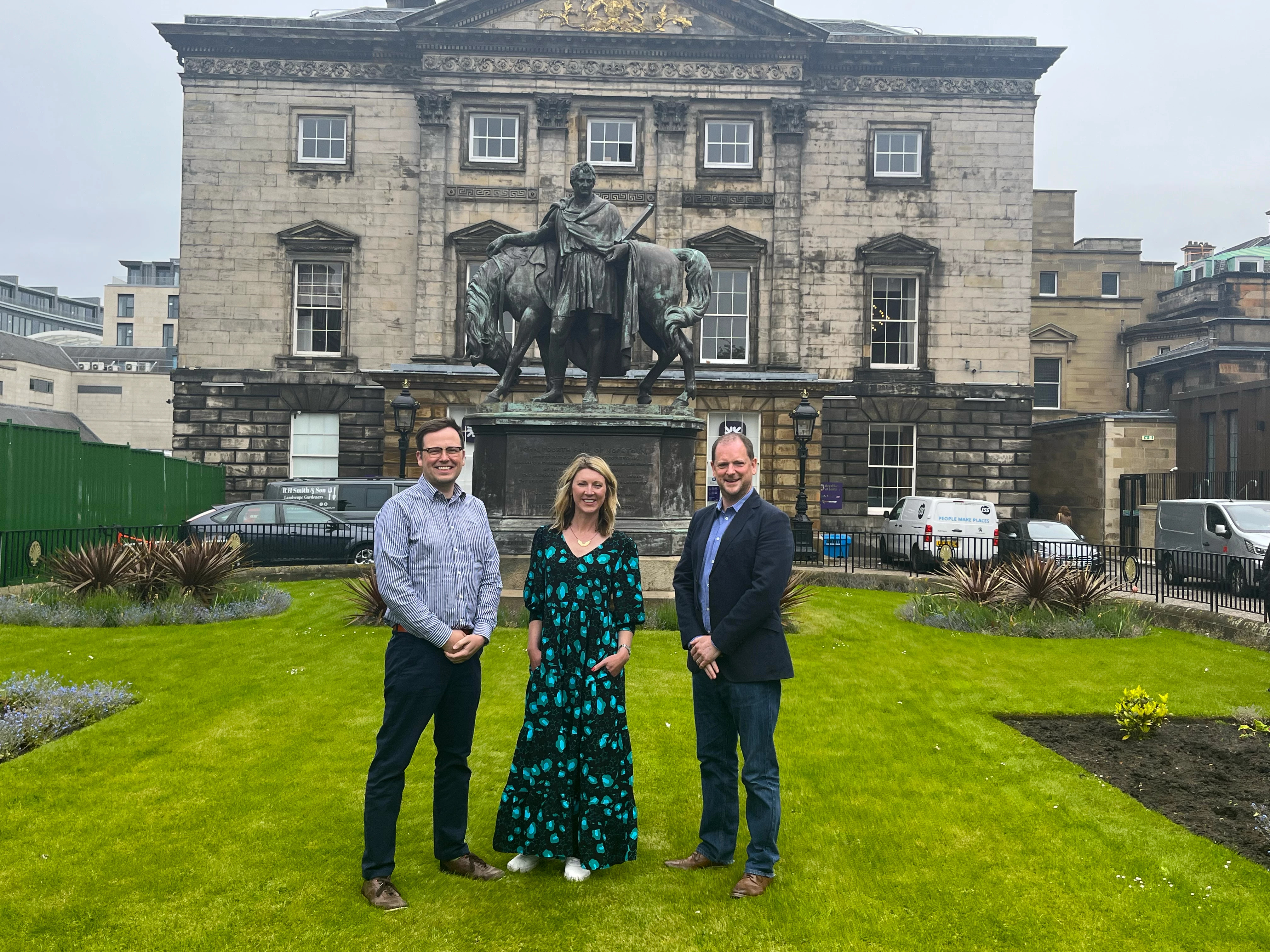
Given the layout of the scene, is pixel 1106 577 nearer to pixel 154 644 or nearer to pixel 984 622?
pixel 984 622

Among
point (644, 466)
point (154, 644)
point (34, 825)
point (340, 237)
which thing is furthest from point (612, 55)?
point (34, 825)

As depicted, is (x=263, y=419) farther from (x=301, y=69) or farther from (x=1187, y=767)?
(x=1187, y=767)

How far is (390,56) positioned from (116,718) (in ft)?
81.9

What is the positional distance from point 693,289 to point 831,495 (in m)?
17.1

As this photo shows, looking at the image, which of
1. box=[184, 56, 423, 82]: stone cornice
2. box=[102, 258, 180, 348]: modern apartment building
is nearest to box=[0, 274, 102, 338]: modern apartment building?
box=[102, 258, 180, 348]: modern apartment building

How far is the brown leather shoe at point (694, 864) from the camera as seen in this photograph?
4578mm

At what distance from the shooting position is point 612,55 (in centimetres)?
2708

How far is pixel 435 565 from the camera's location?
14.3ft

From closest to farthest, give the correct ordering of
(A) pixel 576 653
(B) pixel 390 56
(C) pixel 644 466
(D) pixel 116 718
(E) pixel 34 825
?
(A) pixel 576 653 → (E) pixel 34 825 → (D) pixel 116 718 → (C) pixel 644 466 → (B) pixel 390 56

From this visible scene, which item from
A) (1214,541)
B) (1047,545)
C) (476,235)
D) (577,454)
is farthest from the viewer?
(476,235)

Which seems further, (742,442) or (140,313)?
(140,313)

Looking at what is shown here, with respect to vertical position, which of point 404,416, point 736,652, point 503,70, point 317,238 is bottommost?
point 736,652

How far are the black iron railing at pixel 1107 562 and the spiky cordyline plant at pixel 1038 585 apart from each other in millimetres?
724

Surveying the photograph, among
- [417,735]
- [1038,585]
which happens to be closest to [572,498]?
[417,735]
